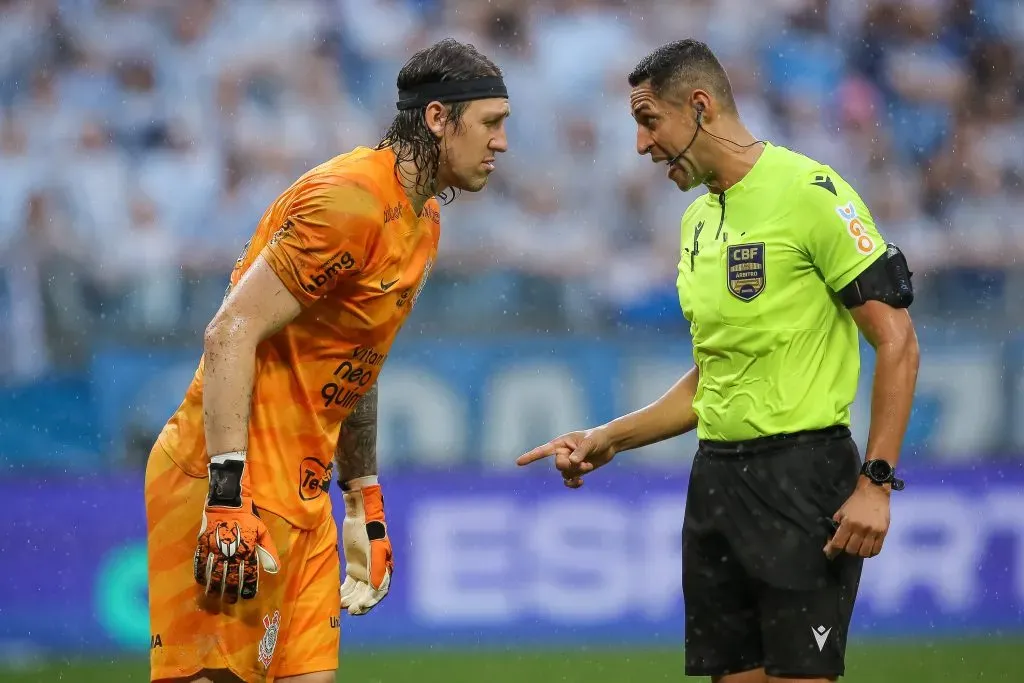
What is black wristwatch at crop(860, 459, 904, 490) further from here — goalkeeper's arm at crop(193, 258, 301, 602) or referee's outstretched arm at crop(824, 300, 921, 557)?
goalkeeper's arm at crop(193, 258, 301, 602)

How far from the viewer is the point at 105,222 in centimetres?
1015

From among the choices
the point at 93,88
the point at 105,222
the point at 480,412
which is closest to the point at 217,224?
the point at 105,222

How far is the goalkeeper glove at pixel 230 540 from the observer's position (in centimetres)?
377

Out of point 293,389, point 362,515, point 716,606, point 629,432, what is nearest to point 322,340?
point 293,389

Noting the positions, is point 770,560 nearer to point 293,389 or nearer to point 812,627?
point 812,627

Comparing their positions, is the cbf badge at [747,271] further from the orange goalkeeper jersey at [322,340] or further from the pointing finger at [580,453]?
the orange goalkeeper jersey at [322,340]

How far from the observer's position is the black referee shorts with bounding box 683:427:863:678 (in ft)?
13.7

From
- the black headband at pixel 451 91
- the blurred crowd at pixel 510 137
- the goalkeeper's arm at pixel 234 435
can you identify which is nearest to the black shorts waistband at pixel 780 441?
the black headband at pixel 451 91

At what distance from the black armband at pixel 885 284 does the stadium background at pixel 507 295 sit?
4.18 metres

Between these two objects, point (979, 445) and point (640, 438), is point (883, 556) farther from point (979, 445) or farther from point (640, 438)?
point (640, 438)

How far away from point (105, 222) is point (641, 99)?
21.3 feet

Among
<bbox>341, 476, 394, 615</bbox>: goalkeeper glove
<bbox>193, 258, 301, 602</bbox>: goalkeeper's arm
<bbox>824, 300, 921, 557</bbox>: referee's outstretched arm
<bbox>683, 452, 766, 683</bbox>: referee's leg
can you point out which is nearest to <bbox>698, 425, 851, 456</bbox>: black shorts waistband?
<bbox>683, 452, 766, 683</bbox>: referee's leg

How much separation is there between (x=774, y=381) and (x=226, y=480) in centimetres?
165

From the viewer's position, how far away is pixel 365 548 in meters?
4.71
